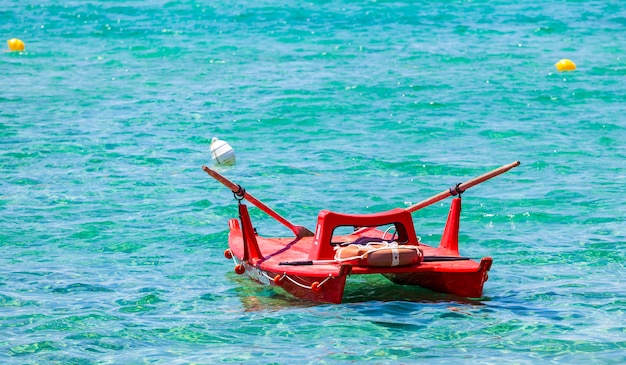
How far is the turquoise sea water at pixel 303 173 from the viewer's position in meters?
10.4

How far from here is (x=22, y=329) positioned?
34.7ft

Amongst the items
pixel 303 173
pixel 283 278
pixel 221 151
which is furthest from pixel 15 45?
pixel 283 278

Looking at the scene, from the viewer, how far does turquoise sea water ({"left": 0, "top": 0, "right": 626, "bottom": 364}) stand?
1041 cm

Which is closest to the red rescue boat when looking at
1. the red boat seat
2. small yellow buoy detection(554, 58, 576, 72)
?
the red boat seat

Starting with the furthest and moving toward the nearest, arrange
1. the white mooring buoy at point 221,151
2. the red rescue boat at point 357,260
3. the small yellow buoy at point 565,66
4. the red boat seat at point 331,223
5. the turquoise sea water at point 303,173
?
the small yellow buoy at point 565,66 < the white mooring buoy at point 221,151 < the red boat seat at point 331,223 < the red rescue boat at point 357,260 < the turquoise sea water at point 303,173

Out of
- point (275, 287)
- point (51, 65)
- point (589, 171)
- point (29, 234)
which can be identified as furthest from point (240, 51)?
point (275, 287)

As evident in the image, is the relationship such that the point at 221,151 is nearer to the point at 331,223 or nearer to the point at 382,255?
the point at 331,223

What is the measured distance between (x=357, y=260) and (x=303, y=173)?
780 cm

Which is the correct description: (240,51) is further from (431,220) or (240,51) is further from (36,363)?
(36,363)

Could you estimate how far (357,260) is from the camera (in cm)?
1073

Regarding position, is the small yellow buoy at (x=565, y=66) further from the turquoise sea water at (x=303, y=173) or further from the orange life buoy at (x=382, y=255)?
the orange life buoy at (x=382, y=255)

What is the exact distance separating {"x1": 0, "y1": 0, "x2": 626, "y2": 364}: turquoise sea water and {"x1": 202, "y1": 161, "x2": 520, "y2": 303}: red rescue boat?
0.67ft

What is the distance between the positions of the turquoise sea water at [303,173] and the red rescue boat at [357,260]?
0.67ft

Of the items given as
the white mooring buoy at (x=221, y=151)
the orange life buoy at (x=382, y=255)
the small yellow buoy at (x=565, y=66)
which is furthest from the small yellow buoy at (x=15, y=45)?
the orange life buoy at (x=382, y=255)
